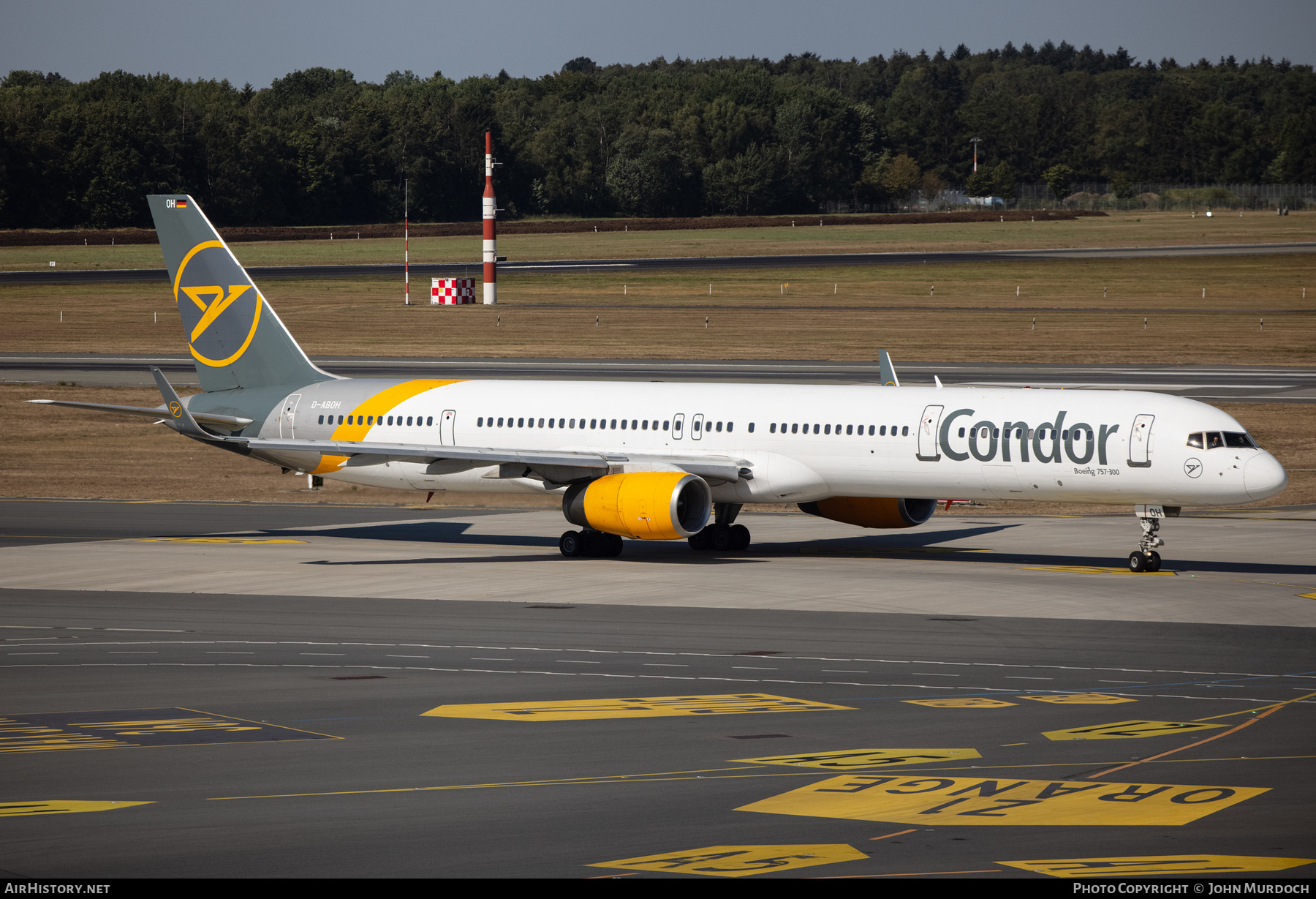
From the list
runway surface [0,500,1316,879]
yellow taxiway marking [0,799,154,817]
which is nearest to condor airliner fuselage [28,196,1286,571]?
runway surface [0,500,1316,879]

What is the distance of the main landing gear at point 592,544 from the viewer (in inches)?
1485

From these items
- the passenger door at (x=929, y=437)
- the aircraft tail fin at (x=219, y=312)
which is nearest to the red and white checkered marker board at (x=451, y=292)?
the aircraft tail fin at (x=219, y=312)

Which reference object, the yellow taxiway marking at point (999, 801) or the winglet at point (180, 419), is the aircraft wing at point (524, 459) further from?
the yellow taxiway marking at point (999, 801)

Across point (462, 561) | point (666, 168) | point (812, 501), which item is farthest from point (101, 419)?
point (666, 168)

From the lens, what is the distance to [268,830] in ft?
48.7

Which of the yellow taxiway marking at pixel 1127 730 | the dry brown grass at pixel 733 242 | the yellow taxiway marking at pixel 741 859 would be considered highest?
the dry brown grass at pixel 733 242

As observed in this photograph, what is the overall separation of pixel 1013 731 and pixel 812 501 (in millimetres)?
17926

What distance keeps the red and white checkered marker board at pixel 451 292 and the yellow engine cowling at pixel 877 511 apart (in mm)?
74079

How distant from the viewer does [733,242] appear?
16125cm

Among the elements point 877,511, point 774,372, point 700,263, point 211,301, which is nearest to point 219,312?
point 211,301

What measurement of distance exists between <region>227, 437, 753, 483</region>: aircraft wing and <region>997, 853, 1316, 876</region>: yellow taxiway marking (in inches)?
899

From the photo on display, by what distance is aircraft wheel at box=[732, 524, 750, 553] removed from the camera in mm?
38812

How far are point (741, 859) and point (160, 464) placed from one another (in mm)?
46475

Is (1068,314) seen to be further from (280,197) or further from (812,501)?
(280,197)
